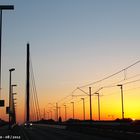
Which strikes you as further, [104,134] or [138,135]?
[104,134]

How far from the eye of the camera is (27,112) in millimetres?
77250

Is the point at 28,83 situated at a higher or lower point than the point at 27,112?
higher

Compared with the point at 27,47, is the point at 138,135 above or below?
below

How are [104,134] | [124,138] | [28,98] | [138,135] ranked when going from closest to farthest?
[138,135] < [124,138] < [104,134] < [28,98]

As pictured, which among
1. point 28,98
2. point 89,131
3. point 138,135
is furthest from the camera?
point 28,98

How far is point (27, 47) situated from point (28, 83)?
7.51 meters

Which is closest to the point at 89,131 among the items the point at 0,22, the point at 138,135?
the point at 138,135

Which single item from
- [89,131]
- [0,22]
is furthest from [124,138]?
[89,131]

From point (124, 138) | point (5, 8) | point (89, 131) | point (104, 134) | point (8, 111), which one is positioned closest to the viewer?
point (5, 8)

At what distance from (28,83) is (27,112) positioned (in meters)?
5.21

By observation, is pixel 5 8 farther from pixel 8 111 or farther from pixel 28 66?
pixel 28 66

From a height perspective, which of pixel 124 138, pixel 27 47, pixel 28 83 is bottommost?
pixel 124 138

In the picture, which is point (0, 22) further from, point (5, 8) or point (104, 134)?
point (104, 134)

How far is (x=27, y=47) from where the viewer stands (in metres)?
80.8
